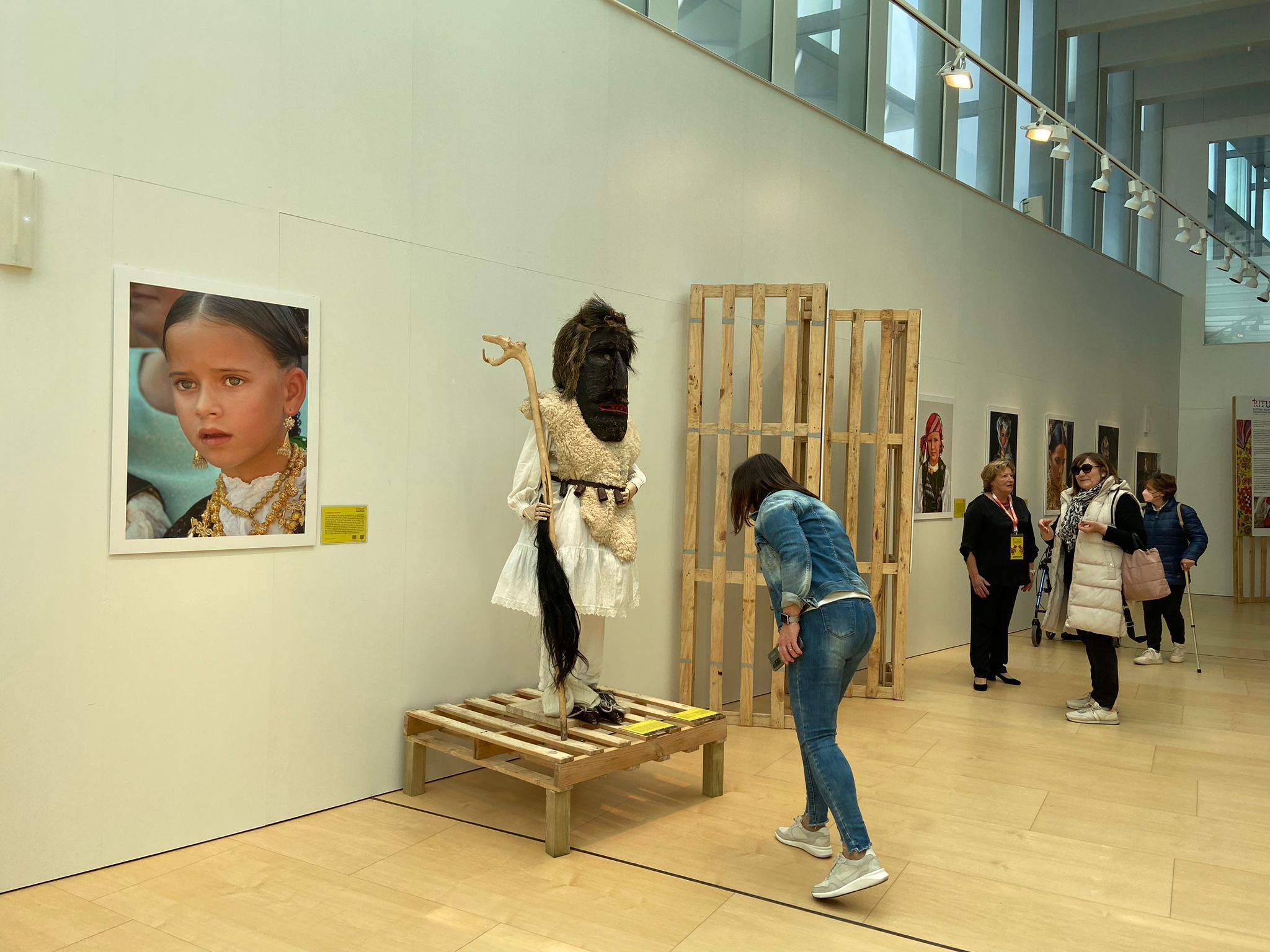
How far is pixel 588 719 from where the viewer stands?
4664mm

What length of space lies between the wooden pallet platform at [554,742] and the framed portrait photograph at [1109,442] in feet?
30.1

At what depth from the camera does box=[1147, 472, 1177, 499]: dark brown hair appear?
29.8 ft

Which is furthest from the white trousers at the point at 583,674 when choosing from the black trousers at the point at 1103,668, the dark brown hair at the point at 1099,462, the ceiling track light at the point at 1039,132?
the ceiling track light at the point at 1039,132

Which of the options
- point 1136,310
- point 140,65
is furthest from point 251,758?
point 1136,310

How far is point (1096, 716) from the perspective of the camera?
21.2 feet

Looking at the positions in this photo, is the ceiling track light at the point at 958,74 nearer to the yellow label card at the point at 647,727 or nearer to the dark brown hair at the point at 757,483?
the dark brown hair at the point at 757,483

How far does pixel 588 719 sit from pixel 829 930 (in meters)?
1.55

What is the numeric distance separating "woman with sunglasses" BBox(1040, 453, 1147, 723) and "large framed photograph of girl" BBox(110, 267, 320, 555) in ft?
14.9

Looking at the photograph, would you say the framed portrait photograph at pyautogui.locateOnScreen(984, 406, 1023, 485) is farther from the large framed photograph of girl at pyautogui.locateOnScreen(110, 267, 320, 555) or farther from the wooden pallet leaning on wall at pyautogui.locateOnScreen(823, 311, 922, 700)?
the large framed photograph of girl at pyautogui.locateOnScreen(110, 267, 320, 555)

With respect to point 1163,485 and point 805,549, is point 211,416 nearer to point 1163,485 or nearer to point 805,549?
point 805,549

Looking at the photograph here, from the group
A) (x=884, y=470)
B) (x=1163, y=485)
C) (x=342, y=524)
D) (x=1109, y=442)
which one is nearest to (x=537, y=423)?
(x=342, y=524)

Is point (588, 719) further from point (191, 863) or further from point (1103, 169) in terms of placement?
point (1103, 169)

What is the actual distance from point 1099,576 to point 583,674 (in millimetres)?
3433

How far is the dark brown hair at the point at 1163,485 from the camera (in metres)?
9.08
